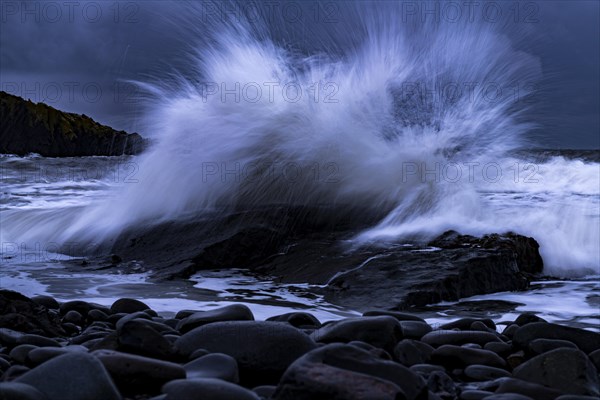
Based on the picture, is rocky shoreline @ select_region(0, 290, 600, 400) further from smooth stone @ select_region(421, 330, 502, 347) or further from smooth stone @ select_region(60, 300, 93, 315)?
smooth stone @ select_region(60, 300, 93, 315)

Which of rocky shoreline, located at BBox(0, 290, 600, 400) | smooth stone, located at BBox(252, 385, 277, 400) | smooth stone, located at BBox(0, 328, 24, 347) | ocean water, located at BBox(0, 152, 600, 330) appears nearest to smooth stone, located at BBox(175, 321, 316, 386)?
rocky shoreline, located at BBox(0, 290, 600, 400)

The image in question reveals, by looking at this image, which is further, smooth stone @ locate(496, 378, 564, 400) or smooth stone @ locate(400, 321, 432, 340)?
smooth stone @ locate(400, 321, 432, 340)

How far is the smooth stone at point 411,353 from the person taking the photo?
7.59 ft

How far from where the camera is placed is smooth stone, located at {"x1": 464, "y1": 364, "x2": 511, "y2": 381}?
2.21 m

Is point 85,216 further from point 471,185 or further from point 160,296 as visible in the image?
point 471,185

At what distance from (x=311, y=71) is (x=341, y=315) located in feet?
11.5

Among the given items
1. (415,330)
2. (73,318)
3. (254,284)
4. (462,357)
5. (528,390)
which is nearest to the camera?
(528,390)

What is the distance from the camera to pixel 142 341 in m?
2.11

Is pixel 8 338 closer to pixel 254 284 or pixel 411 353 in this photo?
pixel 411 353

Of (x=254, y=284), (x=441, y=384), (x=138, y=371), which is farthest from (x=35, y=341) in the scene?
(x=254, y=284)

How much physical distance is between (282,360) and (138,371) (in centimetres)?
45

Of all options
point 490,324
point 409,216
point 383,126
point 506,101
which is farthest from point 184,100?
point 490,324

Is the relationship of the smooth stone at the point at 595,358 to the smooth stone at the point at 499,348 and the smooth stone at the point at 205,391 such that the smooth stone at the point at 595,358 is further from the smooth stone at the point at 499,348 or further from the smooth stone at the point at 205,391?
the smooth stone at the point at 205,391

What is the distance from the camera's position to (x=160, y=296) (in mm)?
4066
